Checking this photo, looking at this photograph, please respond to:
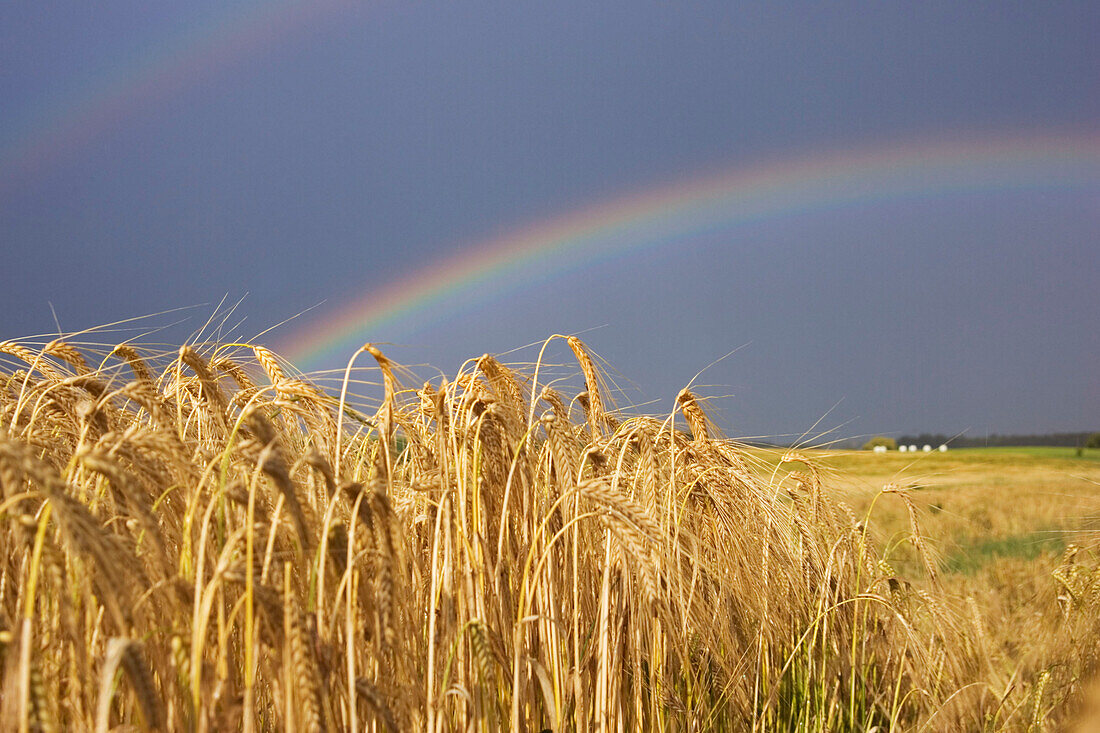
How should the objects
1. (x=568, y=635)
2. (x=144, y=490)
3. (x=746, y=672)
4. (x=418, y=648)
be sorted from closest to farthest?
(x=144, y=490) < (x=418, y=648) < (x=568, y=635) < (x=746, y=672)

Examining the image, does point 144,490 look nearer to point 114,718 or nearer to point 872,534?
point 114,718

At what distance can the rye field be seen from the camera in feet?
5.32

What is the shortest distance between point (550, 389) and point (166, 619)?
1.70 meters

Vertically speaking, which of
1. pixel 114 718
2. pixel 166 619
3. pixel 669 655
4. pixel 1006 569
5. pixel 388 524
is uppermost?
pixel 388 524

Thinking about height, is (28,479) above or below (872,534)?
above

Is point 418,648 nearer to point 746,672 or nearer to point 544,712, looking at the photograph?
point 544,712

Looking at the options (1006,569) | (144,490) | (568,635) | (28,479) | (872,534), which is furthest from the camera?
(1006,569)

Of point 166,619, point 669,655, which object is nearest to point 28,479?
point 166,619

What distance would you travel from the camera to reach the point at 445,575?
226 centimetres

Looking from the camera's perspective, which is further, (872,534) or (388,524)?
(872,534)

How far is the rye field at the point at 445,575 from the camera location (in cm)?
162

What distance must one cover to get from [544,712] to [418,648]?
533 millimetres

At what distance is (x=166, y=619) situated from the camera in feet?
6.38

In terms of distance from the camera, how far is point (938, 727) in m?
3.72
